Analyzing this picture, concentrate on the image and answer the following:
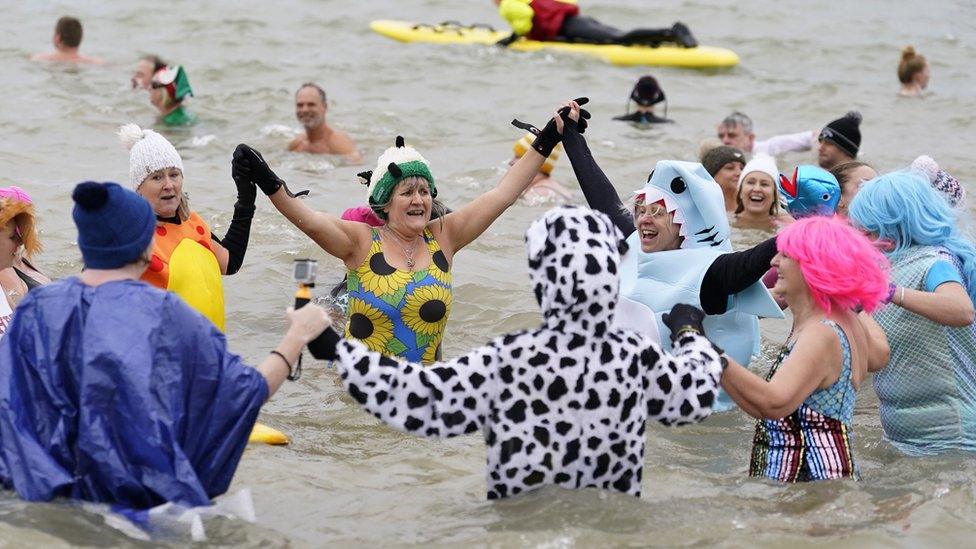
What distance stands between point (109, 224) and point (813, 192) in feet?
12.4

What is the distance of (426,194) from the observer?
6.38 meters

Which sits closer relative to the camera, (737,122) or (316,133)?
(737,122)

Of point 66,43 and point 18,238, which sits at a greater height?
point 66,43

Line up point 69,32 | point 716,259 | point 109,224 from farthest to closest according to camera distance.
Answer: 1. point 69,32
2. point 716,259
3. point 109,224

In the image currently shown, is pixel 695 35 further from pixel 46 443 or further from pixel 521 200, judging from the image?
pixel 46 443

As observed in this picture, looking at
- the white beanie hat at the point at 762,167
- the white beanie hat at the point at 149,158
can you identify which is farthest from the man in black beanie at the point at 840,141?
the white beanie hat at the point at 149,158

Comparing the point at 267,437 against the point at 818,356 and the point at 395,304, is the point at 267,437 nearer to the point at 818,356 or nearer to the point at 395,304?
the point at 395,304

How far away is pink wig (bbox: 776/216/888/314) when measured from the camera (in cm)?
470

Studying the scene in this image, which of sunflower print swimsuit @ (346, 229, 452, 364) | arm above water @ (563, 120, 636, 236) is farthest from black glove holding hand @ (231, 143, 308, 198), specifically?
arm above water @ (563, 120, 636, 236)

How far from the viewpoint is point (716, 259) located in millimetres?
5539

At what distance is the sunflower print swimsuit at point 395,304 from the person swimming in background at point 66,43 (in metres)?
11.7

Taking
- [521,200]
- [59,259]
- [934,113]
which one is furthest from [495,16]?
[59,259]

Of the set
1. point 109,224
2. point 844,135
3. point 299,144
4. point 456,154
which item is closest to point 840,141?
point 844,135

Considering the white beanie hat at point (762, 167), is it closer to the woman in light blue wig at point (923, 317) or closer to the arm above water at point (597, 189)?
the woman in light blue wig at point (923, 317)
